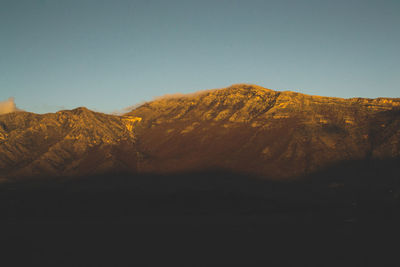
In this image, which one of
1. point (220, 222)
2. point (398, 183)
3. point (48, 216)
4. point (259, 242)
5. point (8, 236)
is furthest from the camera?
point (398, 183)

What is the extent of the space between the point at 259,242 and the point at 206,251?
1445 centimetres

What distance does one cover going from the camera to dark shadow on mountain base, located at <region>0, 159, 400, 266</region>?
2571 inches

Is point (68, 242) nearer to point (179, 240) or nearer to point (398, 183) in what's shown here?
point (179, 240)

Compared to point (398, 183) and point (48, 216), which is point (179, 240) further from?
point (398, 183)

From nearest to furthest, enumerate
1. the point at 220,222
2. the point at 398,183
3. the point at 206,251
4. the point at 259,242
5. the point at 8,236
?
the point at 206,251, the point at 259,242, the point at 8,236, the point at 220,222, the point at 398,183

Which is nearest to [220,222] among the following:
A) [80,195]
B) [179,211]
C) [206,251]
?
[179,211]

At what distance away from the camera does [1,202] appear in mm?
163125

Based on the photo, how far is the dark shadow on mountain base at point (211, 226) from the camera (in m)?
65.3

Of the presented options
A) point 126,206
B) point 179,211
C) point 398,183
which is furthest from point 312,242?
point 398,183

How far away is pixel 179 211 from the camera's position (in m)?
142

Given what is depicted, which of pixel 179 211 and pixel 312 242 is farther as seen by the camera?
pixel 179 211

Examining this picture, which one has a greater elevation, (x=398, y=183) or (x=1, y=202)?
(x=398, y=183)

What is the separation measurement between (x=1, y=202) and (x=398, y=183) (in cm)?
19388

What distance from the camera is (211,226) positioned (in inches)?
4087
